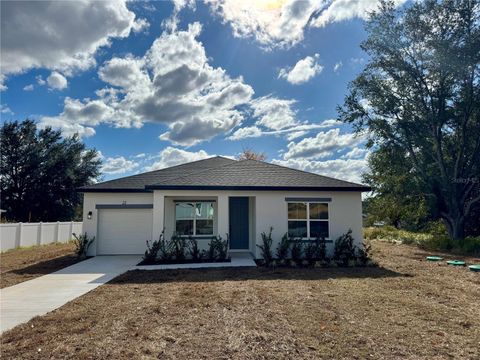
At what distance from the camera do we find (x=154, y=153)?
29.1 m

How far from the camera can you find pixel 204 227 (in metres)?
14.2

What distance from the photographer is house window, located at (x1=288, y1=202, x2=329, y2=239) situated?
12.8m

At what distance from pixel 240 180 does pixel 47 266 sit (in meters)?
7.68

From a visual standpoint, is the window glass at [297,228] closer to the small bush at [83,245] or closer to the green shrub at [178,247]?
the green shrub at [178,247]

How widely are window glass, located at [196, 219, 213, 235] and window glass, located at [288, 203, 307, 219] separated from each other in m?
3.66

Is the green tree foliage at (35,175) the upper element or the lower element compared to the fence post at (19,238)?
upper

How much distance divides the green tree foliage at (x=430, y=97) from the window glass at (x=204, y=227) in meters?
12.3

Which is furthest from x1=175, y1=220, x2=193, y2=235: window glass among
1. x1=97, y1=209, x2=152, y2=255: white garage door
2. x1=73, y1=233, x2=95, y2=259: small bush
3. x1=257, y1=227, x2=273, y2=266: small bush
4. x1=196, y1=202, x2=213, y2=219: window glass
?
x1=73, y1=233, x2=95, y2=259: small bush

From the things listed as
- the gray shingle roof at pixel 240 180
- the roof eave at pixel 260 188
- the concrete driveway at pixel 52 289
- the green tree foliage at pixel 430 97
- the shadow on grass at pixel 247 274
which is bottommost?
the concrete driveway at pixel 52 289

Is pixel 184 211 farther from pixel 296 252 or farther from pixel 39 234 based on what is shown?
pixel 39 234

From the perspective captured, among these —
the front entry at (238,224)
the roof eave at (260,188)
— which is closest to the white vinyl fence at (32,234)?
the roof eave at (260,188)

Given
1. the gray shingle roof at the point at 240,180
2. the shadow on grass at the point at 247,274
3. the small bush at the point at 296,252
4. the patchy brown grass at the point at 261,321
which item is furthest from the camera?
the gray shingle roof at the point at 240,180

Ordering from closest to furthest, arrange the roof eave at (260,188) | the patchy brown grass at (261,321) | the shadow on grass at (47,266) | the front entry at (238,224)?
the patchy brown grass at (261,321) → the shadow on grass at (47,266) → the roof eave at (260,188) → the front entry at (238,224)

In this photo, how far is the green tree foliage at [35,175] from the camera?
31.9 metres
